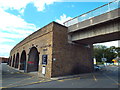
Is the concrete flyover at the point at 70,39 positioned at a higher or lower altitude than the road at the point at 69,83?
higher

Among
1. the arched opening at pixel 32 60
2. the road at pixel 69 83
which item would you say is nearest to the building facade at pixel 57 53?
the arched opening at pixel 32 60

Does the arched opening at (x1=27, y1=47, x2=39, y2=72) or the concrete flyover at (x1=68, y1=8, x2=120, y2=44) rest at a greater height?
the concrete flyover at (x1=68, y1=8, x2=120, y2=44)

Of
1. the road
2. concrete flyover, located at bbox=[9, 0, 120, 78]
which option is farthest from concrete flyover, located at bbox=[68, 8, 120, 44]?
the road

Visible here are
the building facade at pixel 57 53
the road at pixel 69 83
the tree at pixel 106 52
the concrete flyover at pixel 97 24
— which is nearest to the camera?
the road at pixel 69 83

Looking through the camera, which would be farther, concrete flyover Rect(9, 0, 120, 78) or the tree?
Result: the tree

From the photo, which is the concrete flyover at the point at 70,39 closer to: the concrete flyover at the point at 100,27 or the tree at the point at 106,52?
the concrete flyover at the point at 100,27

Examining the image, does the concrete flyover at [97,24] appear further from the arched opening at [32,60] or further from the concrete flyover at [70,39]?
the arched opening at [32,60]

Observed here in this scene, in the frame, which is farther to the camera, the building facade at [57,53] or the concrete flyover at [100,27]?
the building facade at [57,53]

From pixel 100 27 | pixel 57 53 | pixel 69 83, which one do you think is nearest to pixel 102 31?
pixel 100 27

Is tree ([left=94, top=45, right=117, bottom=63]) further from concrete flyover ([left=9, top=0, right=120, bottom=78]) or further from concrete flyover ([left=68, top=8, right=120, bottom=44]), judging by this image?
concrete flyover ([left=68, top=8, right=120, bottom=44])

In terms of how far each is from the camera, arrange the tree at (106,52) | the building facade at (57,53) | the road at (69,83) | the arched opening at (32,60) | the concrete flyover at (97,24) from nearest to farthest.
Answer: the road at (69,83) → the concrete flyover at (97,24) → the building facade at (57,53) → the arched opening at (32,60) → the tree at (106,52)

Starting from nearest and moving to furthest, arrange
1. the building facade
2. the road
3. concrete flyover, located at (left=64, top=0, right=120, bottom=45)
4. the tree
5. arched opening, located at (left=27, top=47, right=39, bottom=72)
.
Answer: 1. the road
2. concrete flyover, located at (left=64, top=0, right=120, bottom=45)
3. the building facade
4. arched opening, located at (left=27, top=47, right=39, bottom=72)
5. the tree

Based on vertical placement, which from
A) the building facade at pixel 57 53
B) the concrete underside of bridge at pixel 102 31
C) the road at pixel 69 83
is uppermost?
the concrete underside of bridge at pixel 102 31

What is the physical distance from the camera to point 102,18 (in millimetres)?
11500
